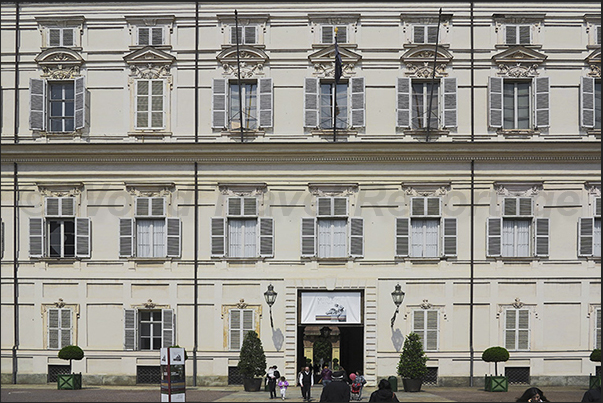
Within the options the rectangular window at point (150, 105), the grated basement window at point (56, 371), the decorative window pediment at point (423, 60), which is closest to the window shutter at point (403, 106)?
the decorative window pediment at point (423, 60)

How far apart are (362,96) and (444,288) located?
782 centimetres

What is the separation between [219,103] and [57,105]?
6.39m

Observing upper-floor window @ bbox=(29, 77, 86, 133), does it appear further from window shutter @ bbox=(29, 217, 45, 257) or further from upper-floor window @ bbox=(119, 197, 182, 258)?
upper-floor window @ bbox=(119, 197, 182, 258)

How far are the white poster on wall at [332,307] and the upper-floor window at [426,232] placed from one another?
8.14ft

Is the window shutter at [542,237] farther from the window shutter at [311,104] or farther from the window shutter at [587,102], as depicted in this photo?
the window shutter at [311,104]

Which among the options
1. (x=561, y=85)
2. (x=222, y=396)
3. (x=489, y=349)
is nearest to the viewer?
(x=222, y=396)

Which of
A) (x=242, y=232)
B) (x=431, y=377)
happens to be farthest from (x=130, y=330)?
(x=431, y=377)

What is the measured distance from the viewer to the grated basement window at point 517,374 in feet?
89.9

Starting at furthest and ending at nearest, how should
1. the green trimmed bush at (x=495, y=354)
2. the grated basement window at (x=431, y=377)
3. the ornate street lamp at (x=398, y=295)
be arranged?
1. the grated basement window at (x=431, y=377)
2. the ornate street lamp at (x=398, y=295)
3. the green trimmed bush at (x=495, y=354)

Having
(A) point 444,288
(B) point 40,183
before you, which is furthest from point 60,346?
(A) point 444,288

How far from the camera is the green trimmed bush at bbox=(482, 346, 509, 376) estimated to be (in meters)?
26.1

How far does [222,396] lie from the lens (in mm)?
24672

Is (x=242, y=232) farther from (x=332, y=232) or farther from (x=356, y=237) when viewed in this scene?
(x=356, y=237)

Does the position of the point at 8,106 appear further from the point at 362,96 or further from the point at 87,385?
the point at 362,96
